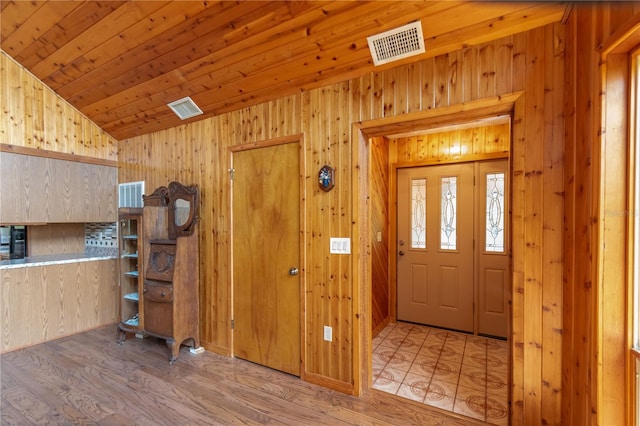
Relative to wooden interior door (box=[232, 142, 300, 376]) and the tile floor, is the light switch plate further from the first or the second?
the tile floor

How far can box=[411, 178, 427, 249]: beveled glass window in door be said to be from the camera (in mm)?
3879

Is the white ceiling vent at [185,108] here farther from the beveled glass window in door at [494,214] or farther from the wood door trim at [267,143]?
the beveled glass window in door at [494,214]

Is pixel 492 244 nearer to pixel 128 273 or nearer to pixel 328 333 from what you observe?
pixel 328 333

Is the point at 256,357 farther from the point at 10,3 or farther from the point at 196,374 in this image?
the point at 10,3

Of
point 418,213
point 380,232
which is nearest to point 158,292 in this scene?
point 380,232

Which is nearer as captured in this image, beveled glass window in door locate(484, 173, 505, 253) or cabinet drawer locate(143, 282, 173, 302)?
cabinet drawer locate(143, 282, 173, 302)

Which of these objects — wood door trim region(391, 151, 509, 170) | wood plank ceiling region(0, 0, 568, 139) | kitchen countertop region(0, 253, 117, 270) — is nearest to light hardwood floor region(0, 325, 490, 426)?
kitchen countertop region(0, 253, 117, 270)

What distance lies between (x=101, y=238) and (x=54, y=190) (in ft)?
3.27

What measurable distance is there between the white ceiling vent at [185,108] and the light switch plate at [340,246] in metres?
2.03

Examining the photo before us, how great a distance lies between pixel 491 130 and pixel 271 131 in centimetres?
258

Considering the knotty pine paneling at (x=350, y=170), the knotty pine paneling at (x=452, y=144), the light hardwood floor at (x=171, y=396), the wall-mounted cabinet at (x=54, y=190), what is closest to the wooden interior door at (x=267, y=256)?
the knotty pine paneling at (x=350, y=170)

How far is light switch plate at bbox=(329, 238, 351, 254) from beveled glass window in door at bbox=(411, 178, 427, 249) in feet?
6.18

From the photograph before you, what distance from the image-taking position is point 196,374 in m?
2.68

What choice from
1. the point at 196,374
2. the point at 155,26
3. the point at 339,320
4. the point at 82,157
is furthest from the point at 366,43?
the point at 82,157
